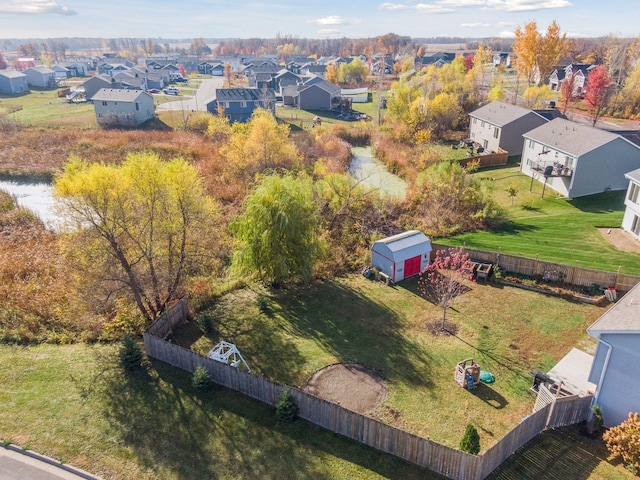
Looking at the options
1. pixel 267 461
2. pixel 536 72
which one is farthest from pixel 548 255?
pixel 536 72

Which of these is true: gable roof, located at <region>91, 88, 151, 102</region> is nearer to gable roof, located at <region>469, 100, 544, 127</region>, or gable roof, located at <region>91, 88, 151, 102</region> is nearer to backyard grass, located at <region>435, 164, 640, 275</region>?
gable roof, located at <region>469, 100, 544, 127</region>

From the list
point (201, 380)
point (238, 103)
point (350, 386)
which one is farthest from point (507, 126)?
point (201, 380)

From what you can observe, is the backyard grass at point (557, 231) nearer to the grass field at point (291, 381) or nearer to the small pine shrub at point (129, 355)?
A: the grass field at point (291, 381)

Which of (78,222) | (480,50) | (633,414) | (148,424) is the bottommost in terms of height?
(148,424)

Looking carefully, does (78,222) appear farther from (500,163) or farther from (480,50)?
(480,50)

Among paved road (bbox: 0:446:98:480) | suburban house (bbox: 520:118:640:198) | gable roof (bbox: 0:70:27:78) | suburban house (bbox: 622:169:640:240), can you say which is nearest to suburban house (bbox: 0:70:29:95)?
gable roof (bbox: 0:70:27:78)

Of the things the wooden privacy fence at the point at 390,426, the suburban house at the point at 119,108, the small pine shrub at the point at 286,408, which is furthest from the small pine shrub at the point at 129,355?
the suburban house at the point at 119,108

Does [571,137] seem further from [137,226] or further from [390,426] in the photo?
[137,226]
